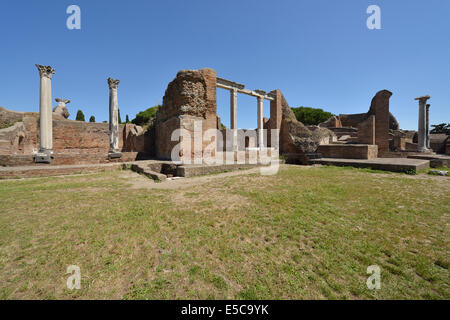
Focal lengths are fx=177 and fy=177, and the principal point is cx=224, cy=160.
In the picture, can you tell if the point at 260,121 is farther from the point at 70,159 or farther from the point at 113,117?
the point at 70,159

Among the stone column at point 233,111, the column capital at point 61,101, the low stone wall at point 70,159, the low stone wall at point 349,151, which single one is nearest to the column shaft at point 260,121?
the stone column at point 233,111

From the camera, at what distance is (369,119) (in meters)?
16.0

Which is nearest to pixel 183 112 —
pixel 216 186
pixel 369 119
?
pixel 216 186

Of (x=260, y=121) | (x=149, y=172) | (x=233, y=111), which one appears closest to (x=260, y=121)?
(x=260, y=121)

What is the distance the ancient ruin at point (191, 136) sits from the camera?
33.2 ft

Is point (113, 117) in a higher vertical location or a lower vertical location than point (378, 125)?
lower

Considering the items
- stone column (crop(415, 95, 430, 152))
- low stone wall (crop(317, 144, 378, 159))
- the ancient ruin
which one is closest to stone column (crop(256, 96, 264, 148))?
the ancient ruin

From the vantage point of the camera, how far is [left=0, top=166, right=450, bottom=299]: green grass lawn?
1796 mm

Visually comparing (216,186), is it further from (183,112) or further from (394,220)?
(183,112)

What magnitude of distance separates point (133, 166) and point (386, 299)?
10.5 metres

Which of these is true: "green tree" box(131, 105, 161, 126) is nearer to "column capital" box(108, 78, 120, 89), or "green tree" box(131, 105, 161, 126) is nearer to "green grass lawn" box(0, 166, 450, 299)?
"column capital" box(108, 78, 120, 89)

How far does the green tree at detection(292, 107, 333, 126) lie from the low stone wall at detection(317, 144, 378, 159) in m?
35.8

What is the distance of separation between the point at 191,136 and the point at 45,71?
9.41 meters

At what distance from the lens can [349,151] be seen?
1255 centimetres
